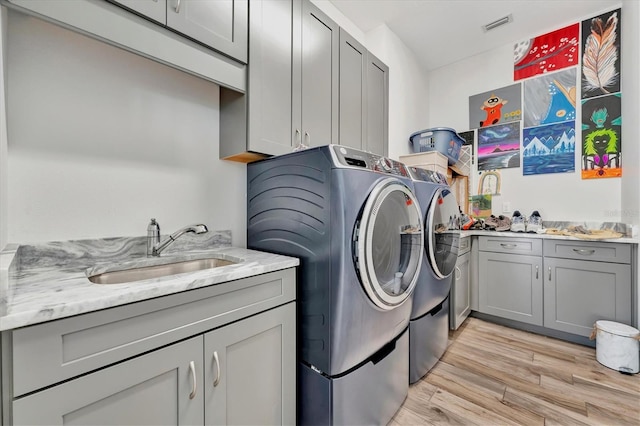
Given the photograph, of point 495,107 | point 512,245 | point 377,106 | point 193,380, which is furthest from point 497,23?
point 193,380

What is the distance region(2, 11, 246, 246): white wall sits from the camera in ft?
3.42

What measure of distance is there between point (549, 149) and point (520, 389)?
7.99ft

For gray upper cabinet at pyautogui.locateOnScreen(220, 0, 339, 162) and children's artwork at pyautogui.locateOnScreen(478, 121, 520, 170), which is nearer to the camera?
gray upper cabinet at pyautogui.locateOnScreen(220, 0, 339, 162)

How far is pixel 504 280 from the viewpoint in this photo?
104 inches

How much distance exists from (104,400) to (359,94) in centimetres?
233

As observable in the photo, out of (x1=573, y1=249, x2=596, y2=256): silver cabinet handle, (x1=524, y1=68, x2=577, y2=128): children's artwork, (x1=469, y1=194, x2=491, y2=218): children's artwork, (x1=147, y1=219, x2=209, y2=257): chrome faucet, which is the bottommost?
(x1=573, y1=249, x2=596, y2=256): silver cabinet handle

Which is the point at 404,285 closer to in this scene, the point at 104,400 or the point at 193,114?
the point at 104,400

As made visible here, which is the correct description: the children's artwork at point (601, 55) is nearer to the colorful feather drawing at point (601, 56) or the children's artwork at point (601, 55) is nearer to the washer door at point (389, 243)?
the colorful feather drawing at point (601, 56)

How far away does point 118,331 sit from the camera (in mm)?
722

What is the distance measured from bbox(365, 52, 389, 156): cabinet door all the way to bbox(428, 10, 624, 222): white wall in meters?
1.41

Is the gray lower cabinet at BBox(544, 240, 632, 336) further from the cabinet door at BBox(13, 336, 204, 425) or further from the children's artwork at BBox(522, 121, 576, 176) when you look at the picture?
the cabinet door at BBox(13, 336, 204, 425)

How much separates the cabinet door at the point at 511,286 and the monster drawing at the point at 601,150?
1.12 meters

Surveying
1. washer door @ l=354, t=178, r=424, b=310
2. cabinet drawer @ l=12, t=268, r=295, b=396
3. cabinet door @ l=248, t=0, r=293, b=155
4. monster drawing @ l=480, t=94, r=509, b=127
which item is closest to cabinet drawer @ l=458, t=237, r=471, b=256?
washer door @ l=354, t=178, r=424, b=310

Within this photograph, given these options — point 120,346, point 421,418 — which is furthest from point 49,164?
point 421,418
